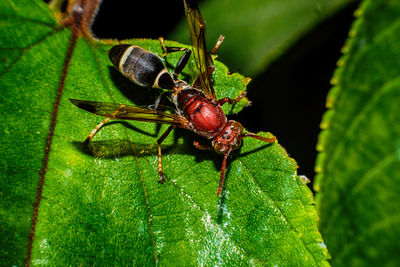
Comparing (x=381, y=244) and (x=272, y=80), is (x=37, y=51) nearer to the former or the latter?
(x=272, y=80)

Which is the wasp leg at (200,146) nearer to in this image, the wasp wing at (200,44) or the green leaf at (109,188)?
the green leaf at (109,188)

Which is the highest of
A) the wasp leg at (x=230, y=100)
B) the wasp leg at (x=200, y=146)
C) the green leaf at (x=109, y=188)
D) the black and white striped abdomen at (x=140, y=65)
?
the wasp leg at (x=230, y=100)

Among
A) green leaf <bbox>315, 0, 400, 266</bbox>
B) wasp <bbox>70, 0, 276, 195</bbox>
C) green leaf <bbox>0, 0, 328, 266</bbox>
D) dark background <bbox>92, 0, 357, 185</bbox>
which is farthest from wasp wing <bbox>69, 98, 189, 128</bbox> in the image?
green leaf <bbox>315, 0, 400, 266</bbox>

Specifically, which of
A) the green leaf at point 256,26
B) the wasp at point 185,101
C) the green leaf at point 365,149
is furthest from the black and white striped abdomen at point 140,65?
the green leaf at point 365,149

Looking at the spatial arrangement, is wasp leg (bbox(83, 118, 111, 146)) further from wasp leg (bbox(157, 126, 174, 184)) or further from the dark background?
the dark background

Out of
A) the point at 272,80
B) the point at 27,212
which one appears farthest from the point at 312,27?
the point at 27,212

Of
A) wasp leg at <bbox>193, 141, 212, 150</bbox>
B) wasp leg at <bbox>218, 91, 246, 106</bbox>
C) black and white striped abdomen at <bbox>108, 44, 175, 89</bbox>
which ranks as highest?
wasp leg at <bbox>218, 91, 246, 106</bbox>
